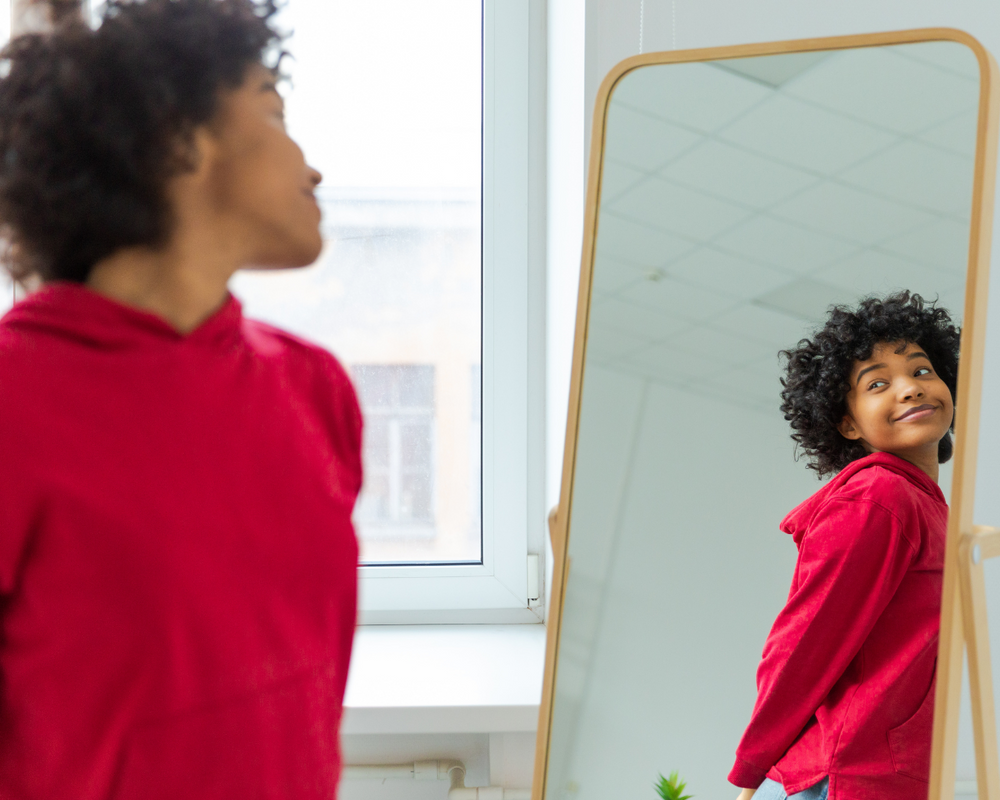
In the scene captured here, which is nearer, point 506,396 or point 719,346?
point 719,346

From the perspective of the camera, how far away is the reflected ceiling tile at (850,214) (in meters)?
0.86

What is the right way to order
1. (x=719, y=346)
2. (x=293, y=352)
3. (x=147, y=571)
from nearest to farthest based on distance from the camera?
(x=147, y=571) → (x=293, y=352) → (x=719, y=346)

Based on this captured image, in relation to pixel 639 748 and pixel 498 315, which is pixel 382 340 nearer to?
pixel 498 315

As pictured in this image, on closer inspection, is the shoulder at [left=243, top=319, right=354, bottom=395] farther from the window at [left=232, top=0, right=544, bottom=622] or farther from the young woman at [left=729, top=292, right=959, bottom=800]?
the window at [left=232, top=0, right=544, bottom=622]

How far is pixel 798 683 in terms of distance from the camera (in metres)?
0.88

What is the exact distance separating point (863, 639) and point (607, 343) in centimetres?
39

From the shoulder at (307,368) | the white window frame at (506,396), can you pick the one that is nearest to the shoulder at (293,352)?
the shoulder at (307,368)

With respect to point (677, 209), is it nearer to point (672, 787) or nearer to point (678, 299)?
point (678, 299)

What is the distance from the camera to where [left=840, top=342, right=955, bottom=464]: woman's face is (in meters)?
0.84

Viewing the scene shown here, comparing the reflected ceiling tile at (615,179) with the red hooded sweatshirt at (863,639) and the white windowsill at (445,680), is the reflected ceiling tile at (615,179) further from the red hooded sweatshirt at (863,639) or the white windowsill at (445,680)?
the white windowsill at (445,680)

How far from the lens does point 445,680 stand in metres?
1.26

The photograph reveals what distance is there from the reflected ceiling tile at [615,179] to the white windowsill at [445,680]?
659 mm

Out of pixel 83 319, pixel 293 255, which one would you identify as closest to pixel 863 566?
pixel 293 255

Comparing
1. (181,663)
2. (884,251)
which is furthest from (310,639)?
(884,251)
